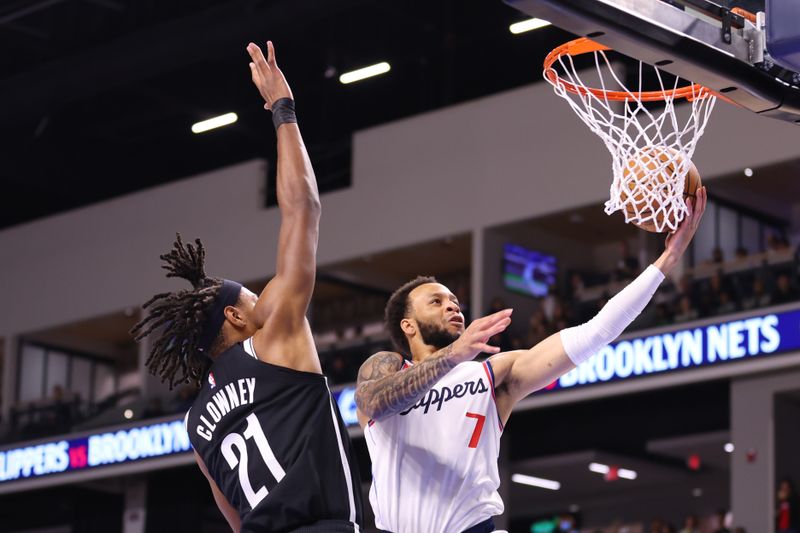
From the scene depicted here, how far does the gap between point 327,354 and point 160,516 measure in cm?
478

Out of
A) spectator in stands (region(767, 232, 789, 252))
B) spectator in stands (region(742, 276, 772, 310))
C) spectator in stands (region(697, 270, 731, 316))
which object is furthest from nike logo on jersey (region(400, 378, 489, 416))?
spectator in stands (region(767, 232, 789, 252))

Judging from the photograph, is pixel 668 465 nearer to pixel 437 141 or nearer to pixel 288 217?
pixel 437 141

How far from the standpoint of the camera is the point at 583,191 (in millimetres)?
20812

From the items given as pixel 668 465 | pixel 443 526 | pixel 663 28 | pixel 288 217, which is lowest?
pixel 443 526

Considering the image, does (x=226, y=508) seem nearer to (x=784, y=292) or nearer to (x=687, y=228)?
(x=687, y=228)

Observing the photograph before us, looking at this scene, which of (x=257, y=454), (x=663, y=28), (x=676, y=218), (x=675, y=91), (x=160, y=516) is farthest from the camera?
(x=160, y=516)

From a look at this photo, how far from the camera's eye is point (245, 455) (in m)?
4.46

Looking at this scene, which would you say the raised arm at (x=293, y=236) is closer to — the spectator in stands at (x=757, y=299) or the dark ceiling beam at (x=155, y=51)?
the spectator in stands at (x=757, y=299)

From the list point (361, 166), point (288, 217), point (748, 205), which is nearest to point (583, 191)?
point (748, 205)

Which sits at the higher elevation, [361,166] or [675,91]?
[361,166]

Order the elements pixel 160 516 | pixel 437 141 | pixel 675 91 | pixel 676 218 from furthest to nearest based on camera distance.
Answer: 1. pixel 160 516
2. pixel 437 141
3. pixel 675 91
4. pixel 676 218

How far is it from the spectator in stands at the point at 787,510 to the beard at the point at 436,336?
12.4 m

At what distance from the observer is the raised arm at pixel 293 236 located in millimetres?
4457

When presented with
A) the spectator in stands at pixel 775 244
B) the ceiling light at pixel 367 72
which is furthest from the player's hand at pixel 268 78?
the ceiling light at pixel 367 72
